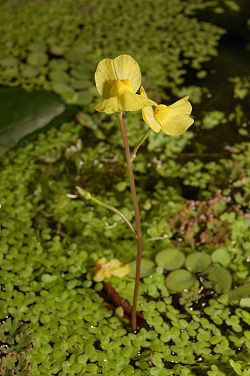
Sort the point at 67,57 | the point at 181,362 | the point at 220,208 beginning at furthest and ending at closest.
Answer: the point at 67,57
the point at 220,208
the point at 181,362

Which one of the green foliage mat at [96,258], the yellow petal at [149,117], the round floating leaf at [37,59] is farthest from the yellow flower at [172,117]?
the round floating leaf at [37,59]

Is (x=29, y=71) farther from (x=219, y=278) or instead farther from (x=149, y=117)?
(x=149, y=117)

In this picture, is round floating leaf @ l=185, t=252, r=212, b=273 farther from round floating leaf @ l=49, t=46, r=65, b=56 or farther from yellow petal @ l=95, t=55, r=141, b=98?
round floating leaf @ l=49, t=46, r=65, b=56

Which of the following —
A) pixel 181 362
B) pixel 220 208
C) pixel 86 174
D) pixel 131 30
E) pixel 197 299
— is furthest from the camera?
pixel 131 30

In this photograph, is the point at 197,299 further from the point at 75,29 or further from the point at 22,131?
the point at 75,29

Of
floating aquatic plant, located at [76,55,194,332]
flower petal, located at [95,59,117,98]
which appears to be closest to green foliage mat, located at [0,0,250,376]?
floating aquatic plant, located at [76,55,194,332]

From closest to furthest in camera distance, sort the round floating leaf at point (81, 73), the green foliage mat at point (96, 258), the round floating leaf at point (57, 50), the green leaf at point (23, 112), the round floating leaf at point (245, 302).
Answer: the green foliage mat at point (96, 258) → the round floating leaf at point (245, 302) → the green leaf at point (23, 112) → the round floating leaf at point (81, 73) → the round floating leaf at point (57, 50)

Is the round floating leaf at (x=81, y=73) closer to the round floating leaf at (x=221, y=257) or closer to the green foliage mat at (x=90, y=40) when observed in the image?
the green foliage mat at (x=90, y=40)

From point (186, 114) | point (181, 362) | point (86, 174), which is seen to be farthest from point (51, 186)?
point (186, 114)
